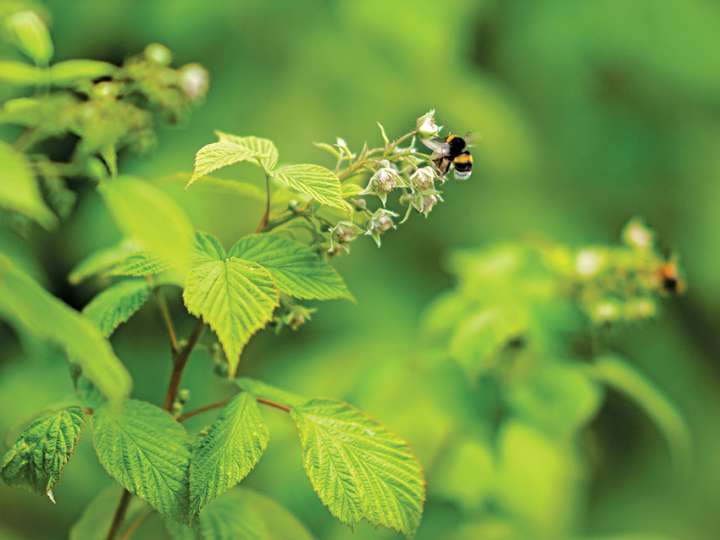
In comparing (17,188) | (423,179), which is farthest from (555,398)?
(17,188)

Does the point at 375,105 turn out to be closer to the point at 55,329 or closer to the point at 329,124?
the point at 329,124

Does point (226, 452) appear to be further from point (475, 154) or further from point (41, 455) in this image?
point (475, 154)

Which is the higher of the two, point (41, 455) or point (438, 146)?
point (438, 146)

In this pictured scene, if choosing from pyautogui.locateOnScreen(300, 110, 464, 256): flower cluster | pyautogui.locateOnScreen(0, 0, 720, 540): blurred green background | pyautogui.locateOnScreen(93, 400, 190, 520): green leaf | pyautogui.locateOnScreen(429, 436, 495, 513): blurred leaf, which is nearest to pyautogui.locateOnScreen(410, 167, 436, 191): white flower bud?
pyautogui.locateOnScreen(300, 110, 464, 256): flower cluster

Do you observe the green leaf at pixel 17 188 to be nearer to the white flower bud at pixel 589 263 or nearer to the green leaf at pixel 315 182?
the green leaf at pixel 315 182

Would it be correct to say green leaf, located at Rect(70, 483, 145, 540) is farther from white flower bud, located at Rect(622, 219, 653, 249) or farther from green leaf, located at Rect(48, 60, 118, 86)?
white flower bud, located at Rect(622, 219, 653, 249)

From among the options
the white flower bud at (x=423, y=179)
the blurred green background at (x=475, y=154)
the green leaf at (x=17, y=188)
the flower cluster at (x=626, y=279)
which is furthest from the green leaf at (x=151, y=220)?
the blurred green background at (x=475, y=154)

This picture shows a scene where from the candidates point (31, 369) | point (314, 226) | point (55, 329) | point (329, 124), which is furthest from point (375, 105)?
point (55, 329)
